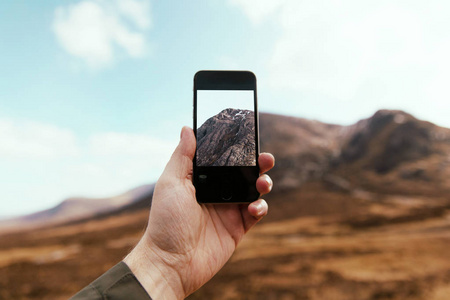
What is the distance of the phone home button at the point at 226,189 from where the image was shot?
2.85m

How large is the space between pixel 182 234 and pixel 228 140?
3.37 ft

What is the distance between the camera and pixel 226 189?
287 cm

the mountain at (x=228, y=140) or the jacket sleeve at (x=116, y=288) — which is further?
the mountain at (x=228, y=140)

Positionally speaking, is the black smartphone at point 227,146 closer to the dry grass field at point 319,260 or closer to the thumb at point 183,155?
the thumb at point 183,155

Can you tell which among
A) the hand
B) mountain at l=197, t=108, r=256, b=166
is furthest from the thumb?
mountain at l=197, t=108, r=256, b=166

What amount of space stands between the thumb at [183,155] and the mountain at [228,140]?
0.38 feet

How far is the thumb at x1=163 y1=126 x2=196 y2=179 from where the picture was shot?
112 inches

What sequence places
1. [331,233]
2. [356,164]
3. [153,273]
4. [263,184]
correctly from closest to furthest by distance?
[153,273] → [263,184] → [331,233] → [356,164]

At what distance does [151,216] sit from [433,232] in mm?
20881

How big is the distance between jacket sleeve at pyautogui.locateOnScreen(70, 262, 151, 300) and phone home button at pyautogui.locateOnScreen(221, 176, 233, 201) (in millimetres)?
1062

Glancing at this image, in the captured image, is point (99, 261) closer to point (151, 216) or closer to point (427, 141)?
point (151, 216)

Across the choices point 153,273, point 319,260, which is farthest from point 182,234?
point 319,260

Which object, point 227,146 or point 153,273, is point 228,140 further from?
point 153,273

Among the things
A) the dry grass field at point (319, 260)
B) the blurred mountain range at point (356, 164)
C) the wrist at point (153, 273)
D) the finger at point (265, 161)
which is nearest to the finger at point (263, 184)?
the finger at point (265, 161)
